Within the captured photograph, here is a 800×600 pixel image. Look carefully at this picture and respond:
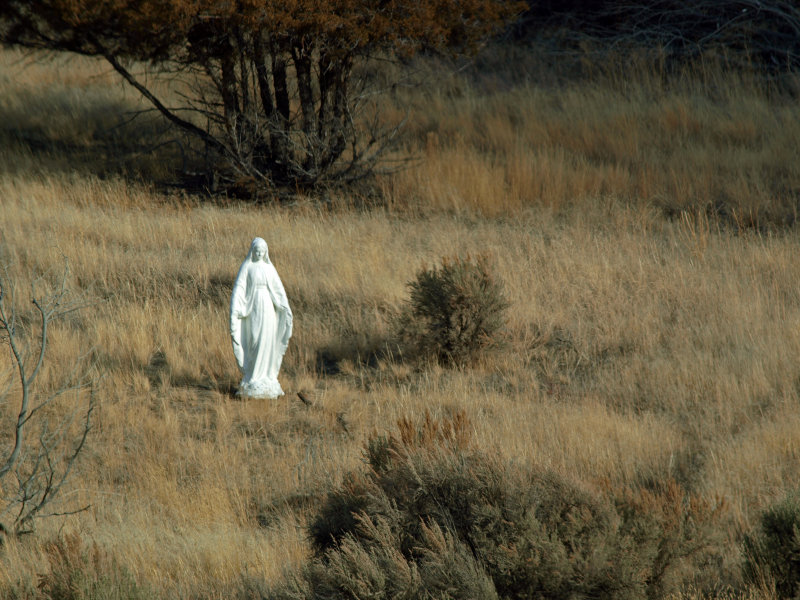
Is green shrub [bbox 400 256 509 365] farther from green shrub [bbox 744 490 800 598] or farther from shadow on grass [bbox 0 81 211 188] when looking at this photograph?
shadow on grass [bbox 0 81 211 188]

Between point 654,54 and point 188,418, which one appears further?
point 654,54

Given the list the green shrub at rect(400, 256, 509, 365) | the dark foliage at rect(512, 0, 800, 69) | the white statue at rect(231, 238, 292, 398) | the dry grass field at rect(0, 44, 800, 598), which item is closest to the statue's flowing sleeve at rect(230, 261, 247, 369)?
the white statue at rect(231, 238, 292, 398)

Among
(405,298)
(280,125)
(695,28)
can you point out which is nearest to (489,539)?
(405,298)

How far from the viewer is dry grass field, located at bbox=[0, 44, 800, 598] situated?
18.2ft

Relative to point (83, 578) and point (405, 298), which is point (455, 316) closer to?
point (405, 298)

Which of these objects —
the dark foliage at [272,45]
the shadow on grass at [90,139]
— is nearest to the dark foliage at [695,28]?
the dark foliage at [272,45]

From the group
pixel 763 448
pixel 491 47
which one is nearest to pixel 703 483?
pixel 763 448

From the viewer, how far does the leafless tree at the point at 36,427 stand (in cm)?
516

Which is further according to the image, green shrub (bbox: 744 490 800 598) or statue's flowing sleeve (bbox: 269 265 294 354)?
statue's flowing sleeve (bbox: 269 265 294 354)

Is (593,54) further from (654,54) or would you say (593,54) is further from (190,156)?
(190,156)

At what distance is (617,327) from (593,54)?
10.2m

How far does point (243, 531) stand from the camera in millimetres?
5246

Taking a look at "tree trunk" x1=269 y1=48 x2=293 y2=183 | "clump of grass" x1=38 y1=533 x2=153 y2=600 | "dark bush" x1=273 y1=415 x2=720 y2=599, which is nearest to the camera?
"dark bush" x1=273 y1=415 x2=720 y2=599

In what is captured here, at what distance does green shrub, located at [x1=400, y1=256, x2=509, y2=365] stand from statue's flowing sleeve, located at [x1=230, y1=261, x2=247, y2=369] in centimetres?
174
